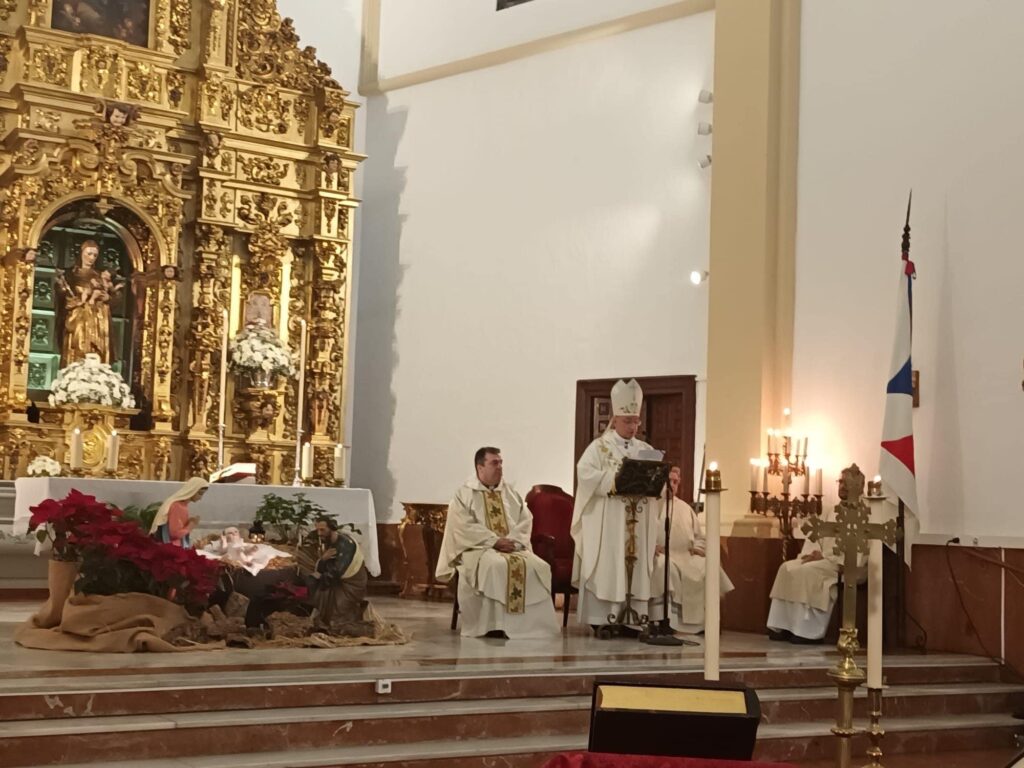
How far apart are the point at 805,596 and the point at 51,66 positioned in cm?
820

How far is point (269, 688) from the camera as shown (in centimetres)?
698

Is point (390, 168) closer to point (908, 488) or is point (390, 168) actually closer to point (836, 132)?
point (836, 132)

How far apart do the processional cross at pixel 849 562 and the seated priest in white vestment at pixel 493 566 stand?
17.9 ft

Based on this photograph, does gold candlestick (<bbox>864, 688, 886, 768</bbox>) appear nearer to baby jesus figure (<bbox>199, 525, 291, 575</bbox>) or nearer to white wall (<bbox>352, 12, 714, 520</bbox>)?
baby jesus figure (<bbox>199, 525, 291, 575</bbox>)

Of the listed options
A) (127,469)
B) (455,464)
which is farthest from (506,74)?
(127,469)

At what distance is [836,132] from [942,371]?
224 centimetres

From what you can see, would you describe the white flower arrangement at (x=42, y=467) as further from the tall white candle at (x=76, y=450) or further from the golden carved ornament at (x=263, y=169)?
the golden carved ornament at (x=263, y=169)

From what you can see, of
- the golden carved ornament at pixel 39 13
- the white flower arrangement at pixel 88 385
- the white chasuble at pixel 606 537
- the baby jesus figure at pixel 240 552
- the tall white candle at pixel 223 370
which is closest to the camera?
the baby jesus figure at pixel 240 552

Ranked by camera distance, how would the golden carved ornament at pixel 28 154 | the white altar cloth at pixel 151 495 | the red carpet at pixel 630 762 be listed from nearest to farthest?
the red carpet at pixel 630 762
the white altar cloth at pixel 151 495
the golden carved ornament at pixel 28 154

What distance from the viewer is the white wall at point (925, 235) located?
34.1ft

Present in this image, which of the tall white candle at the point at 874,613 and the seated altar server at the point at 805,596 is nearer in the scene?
the tall white candle at the point at 874,613

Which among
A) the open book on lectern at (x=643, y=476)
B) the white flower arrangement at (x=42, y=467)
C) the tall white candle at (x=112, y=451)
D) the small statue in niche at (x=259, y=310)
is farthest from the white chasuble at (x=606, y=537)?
the small statue in niche at (x=259, y=310)

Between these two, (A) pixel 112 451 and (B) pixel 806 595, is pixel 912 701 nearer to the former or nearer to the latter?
(B) pixel 806 595

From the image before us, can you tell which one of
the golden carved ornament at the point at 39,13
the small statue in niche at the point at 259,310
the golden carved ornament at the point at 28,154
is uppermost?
the golden carved ornament at the point at 39,13
